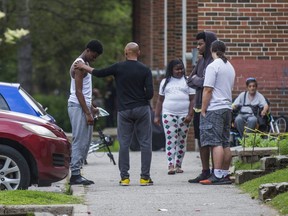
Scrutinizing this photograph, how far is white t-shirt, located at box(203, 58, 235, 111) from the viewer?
45.3ft

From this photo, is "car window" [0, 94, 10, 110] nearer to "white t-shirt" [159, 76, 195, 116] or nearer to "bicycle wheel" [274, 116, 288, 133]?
"white t-shirt" [159, 76, 195, 116]

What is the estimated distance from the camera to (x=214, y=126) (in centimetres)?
1385

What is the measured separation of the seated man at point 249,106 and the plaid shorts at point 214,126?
3975mm

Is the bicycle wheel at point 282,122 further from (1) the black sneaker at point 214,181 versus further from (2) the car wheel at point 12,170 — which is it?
(2) the car wheel at point 12,170

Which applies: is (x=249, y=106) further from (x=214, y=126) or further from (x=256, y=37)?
(x=214, y=126)

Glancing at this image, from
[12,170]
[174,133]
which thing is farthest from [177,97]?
[12,170]

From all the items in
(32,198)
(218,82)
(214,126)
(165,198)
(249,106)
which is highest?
(218,82)

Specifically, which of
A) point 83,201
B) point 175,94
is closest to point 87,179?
point 175,94

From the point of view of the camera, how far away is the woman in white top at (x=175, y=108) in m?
15.6

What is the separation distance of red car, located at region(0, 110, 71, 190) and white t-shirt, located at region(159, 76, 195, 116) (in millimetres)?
2724

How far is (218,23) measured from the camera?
18.9m

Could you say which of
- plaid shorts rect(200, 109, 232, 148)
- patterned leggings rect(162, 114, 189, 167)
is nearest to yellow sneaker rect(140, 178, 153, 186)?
plaid shorts rect(200, 109, 232, 148)

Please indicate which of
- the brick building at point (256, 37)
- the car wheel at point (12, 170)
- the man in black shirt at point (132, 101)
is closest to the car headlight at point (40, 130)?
the car wheel at point (12, 170)

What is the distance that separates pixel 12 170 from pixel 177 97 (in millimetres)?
3522
